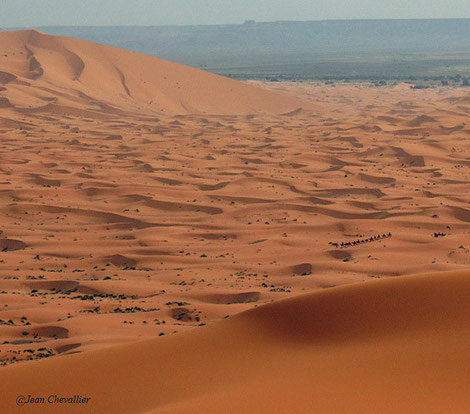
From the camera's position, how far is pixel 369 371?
5004mm

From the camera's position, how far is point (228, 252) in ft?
39.1

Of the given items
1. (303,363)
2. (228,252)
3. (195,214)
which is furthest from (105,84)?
(303,363)

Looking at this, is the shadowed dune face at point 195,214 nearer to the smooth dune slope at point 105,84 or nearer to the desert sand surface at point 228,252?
the desert sand surface at point 228,252

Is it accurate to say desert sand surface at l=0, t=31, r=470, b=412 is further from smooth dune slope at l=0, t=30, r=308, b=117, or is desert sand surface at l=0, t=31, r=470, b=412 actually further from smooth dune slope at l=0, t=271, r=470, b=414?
smooth dune slope at l=0, t=30, r=308, b=117

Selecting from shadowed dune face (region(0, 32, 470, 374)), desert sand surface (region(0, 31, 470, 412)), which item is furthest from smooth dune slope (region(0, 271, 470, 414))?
shadowed dune face (region(0, 32, 470, 374))

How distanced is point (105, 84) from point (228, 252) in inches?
1295

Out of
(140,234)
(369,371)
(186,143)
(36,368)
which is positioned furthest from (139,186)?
(369,371)

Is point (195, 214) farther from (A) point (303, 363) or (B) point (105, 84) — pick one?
(B) point (105, 84)

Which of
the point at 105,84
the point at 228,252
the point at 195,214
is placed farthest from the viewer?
the point at 105,84

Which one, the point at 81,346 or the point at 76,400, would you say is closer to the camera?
the point at 76,400

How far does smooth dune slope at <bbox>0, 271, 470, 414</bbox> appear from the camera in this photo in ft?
15.0

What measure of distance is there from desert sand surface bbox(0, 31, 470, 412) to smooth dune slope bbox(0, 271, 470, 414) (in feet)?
0.07

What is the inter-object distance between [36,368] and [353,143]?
22330 millimetres

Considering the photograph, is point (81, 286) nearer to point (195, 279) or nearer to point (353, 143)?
point (195, 279)
